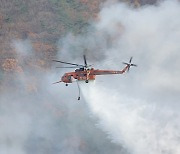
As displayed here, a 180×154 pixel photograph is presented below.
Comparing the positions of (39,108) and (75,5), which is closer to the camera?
(39,108)

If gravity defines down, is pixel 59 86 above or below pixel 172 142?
above

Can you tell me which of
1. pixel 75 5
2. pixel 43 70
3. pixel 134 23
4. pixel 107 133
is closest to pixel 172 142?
pixel 107 133

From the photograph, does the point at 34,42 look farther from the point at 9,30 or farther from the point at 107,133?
the point at 107,133

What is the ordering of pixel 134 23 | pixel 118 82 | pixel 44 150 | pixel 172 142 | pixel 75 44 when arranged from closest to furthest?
pixel 172 142
pixel 44 150
pixel 118 82
pixel 75 44
pixel 134 23

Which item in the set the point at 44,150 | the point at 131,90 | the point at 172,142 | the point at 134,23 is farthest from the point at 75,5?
the point at 172,142

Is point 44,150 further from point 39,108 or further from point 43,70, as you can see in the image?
point 43,70

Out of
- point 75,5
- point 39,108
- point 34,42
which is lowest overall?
point 39,108

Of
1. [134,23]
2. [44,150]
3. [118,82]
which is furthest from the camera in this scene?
[134,23]

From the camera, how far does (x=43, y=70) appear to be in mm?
142625

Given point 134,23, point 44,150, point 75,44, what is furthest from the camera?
point 134,23

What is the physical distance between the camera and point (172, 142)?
350ft

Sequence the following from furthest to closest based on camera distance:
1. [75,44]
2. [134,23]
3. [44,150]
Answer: [134,23] < [75,44] < [44,150]

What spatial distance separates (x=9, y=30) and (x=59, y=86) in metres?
28.4

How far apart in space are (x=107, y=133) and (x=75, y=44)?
42756mm
